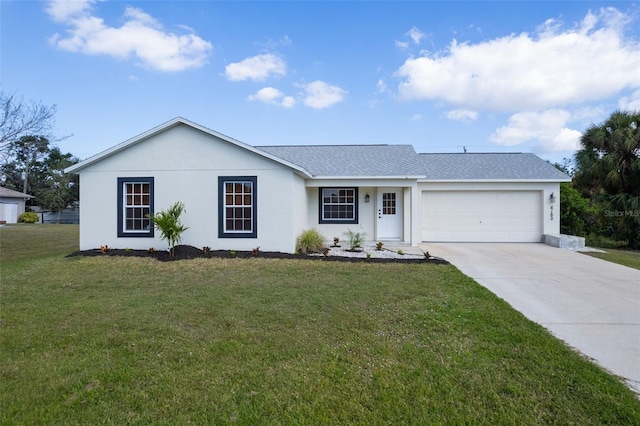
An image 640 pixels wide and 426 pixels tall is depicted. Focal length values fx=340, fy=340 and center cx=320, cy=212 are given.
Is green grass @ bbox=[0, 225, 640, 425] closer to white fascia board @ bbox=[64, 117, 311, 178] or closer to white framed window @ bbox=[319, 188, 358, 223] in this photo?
white fascia board @ bbox=[64, 117, 311, 178]

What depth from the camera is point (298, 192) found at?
11711 mm

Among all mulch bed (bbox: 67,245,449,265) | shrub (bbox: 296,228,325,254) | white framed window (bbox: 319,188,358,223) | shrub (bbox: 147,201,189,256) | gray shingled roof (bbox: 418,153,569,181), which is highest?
gray shingled roof (bbox: 418,153,569,181)

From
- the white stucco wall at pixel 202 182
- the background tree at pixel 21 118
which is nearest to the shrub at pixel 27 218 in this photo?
the background tree at pixel 21 118

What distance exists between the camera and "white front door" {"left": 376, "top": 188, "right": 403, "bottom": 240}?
13.8 metres

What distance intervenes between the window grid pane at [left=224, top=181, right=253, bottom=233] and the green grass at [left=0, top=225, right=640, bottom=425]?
427cm

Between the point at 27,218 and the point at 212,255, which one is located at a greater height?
the point at 27,218

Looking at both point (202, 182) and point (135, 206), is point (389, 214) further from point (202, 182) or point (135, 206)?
point (135, 206)

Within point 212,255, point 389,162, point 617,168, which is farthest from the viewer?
point 389,162

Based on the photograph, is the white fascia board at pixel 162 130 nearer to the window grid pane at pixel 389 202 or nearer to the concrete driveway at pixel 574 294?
the window grid pane at pixel 389 202

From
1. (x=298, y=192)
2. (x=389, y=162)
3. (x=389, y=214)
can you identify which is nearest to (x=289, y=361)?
(x=298, y=192)

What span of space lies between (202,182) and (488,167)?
12.1 m

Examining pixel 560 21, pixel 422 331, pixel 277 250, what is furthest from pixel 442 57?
pixel 422 331

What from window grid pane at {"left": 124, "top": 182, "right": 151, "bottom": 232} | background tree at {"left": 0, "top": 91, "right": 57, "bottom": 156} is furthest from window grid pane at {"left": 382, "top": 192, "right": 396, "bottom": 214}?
background tree at {"left": 0, "top": 91, "right": 57, "bottom": 156}

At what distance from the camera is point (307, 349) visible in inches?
152
